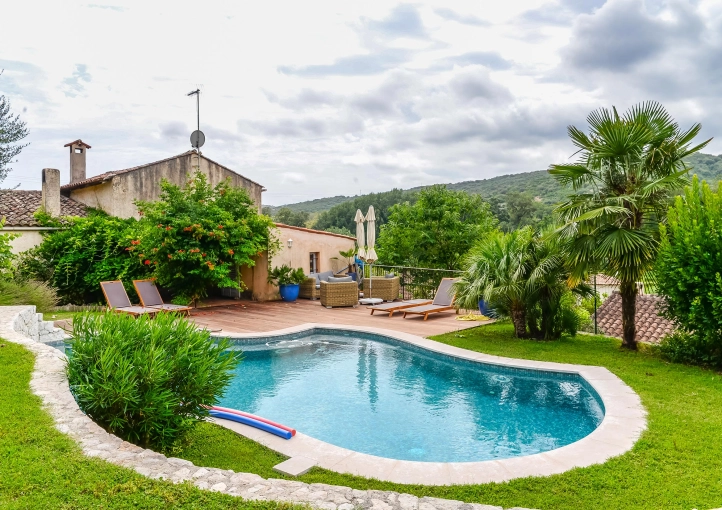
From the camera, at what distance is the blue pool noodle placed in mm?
5555

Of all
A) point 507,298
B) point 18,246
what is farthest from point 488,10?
point 18,246

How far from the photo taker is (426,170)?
112ft

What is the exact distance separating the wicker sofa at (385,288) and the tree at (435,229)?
25.8 ft

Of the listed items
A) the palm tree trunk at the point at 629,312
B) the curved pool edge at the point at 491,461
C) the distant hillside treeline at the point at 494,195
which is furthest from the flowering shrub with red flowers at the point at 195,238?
the distant hillside treeline at the point at 494,195

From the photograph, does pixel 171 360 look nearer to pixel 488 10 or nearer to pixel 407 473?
pixel 407 473

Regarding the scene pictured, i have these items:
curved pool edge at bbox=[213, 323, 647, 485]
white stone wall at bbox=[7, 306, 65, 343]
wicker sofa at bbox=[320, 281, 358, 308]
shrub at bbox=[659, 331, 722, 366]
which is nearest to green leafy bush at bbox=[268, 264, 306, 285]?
wicker sofa at bbox=[320, 281, 358, 308]

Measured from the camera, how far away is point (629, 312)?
930cm

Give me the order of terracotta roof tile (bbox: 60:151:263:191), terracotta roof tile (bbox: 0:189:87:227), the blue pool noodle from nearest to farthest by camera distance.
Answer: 1. the blue pool noodle
2. terracotta roof tile (bbox: 0:189:87:227)
3. terracotta roof tile (bbox: 60:151:263:191)

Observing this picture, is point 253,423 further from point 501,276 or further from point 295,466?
point 501,276

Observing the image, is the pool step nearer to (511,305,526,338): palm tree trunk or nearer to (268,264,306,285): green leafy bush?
(511,305,526,338): palm tree trunk

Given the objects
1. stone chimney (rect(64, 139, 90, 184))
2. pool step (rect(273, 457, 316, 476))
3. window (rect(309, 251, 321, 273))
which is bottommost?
pool step (rect(273, 457, 316, 476))

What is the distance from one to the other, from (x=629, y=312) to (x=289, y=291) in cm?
1029

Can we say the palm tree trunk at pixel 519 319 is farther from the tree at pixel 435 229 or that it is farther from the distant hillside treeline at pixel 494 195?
the distant hillside treeline at pixel 494 195

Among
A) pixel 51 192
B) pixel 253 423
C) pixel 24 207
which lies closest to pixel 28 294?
pixel 51 192
